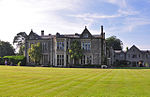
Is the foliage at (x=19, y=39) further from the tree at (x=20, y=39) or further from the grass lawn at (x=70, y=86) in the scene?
the grass lawn at (x=70, y=86)

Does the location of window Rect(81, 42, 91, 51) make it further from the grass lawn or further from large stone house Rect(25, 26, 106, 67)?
the grass lawn

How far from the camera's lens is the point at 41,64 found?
5369 cm

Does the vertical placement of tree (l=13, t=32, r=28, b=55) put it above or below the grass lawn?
above

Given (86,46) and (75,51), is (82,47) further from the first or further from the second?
(75,51)

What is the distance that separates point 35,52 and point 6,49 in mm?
29181

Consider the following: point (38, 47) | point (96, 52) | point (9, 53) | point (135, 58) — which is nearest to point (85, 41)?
point (96, 52)

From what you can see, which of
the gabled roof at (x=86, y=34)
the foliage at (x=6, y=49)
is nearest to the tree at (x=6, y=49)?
the foliage at (x=6, y=49)

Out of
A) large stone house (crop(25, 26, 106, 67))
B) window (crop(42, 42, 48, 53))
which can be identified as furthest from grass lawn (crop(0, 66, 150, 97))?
window (crop(42, 42, 48, 53))

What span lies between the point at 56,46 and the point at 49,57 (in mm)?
4153

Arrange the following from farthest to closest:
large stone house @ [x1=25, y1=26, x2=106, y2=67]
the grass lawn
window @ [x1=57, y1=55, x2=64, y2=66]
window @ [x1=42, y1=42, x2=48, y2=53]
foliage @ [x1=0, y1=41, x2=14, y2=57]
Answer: foliage @ [x1=0, y1=41, x2=14, y2=57], window @ [x1=42, y1=42, x2=48, y2=53], window @ [x1=57, y1=55, x2=64, y2=66], large stone house @ [x1=25, y1=26, x2=106, y2=67], the grass lawn

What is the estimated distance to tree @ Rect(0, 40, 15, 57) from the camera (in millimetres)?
75056

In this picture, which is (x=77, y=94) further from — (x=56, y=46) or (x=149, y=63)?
(x=149, y=63)

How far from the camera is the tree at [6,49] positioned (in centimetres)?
7506

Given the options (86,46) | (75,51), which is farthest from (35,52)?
(86,46)
